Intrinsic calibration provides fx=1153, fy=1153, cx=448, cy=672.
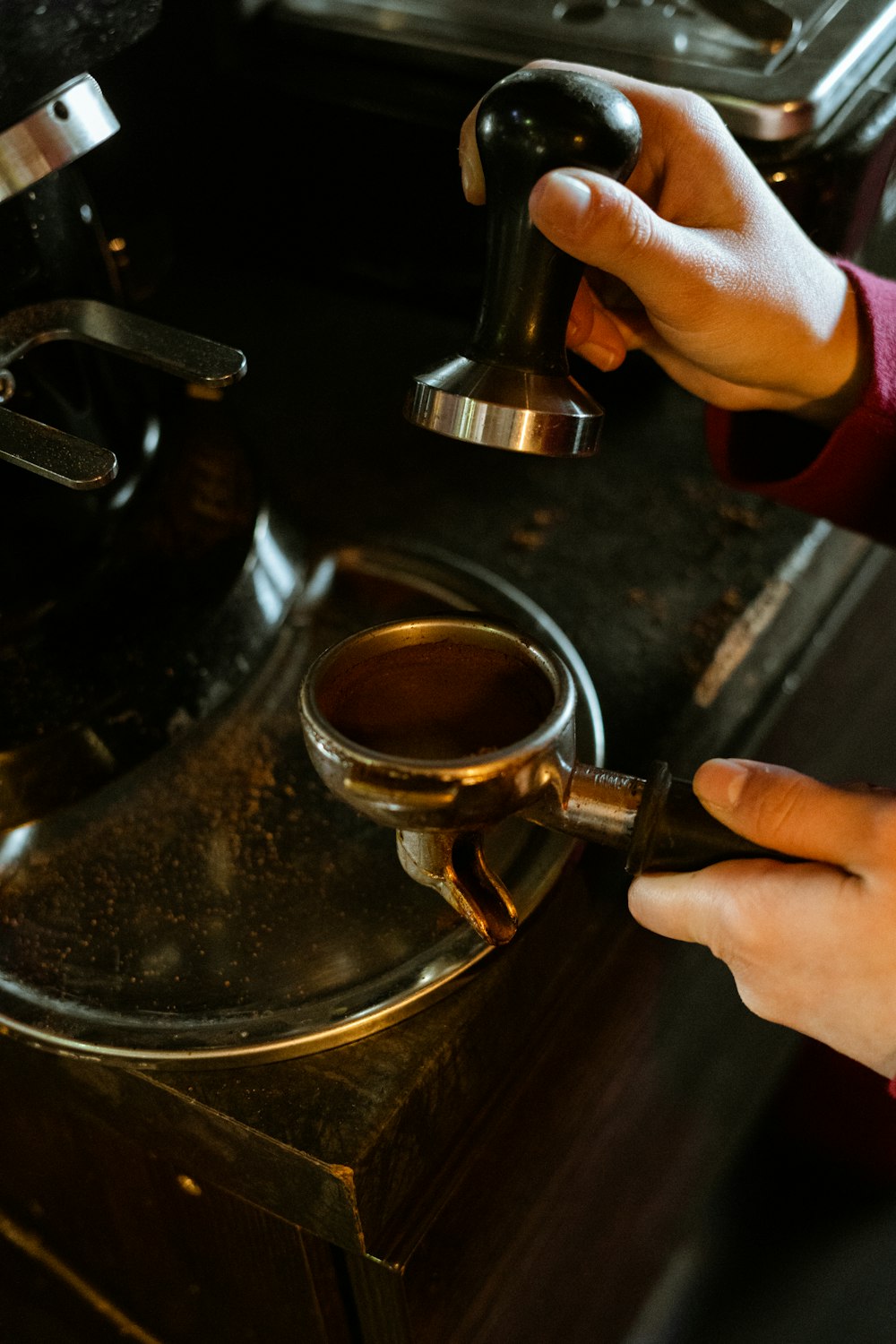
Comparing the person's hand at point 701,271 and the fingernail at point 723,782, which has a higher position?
the person's hand at point 701,271

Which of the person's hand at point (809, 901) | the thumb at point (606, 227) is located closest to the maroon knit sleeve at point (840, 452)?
the thumb at point (606, 227)

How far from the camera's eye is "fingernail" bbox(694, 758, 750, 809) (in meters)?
0.53

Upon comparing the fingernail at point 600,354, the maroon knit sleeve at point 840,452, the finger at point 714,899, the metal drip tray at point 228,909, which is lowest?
the metal drip tray at point 228,909

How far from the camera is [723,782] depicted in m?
0.53

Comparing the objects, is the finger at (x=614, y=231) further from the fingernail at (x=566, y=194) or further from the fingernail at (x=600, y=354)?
the fingernail at (x=600, y=354)

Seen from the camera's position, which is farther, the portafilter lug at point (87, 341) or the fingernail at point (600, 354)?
the fingernail at point (600, 354)

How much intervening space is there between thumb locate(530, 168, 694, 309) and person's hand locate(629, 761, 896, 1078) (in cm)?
24

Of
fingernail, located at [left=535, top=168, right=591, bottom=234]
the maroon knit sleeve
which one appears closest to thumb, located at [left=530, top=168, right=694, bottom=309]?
fingernail, located at [left=535, top=168, right=591, bottom=234]

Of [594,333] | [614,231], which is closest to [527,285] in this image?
[614,231]

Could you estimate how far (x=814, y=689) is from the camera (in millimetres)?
918

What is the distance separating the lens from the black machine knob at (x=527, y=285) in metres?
0.48

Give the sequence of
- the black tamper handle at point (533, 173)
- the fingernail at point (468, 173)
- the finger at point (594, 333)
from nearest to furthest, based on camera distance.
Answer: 1. the black tamper handle at point (533, 173)
2. the fingernail at point (468, 173)
3. the finger at point (594, 333)

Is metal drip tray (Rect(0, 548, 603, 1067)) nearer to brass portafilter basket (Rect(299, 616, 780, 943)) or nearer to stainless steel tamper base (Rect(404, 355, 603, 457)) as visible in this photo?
brass portafilter basket (Rect(299, 616, 780, 943))

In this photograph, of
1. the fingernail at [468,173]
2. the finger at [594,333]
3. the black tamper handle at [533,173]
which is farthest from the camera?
the finger at [594,333]
